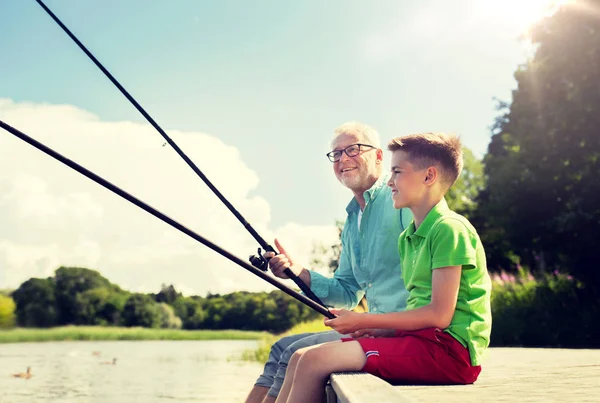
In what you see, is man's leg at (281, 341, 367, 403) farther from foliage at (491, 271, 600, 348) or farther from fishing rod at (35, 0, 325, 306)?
foliage at (491, 271, 600, 348)

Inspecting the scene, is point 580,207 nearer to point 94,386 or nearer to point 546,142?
point 546,142

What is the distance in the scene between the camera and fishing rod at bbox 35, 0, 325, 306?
307cm

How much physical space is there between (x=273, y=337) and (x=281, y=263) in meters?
12.6

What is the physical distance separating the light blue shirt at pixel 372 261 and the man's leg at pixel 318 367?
81 cm

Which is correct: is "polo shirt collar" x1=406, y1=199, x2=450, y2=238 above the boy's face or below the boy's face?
below

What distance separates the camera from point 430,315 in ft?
7.02

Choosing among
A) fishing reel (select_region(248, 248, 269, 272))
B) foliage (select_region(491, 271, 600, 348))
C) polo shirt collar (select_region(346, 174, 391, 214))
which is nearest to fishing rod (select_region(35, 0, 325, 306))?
fishing reel (select_region(248, 248, 269, 272))

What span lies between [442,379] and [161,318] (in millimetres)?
44425

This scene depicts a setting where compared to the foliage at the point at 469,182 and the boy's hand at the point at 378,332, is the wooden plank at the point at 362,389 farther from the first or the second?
the foliage at the point at 469,182

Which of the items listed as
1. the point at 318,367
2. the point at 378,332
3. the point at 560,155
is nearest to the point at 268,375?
the point at 378,332

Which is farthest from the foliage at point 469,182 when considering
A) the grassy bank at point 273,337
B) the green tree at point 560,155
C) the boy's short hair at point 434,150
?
the boy's short hair at point 434,150

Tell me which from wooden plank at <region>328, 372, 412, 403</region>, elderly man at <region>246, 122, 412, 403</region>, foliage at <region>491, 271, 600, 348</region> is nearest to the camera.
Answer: wooden plank at <region>328, 372, 412, 403</region>

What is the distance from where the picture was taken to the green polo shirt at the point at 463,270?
2174 mm

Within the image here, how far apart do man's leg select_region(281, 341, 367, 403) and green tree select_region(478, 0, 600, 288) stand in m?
12.5
